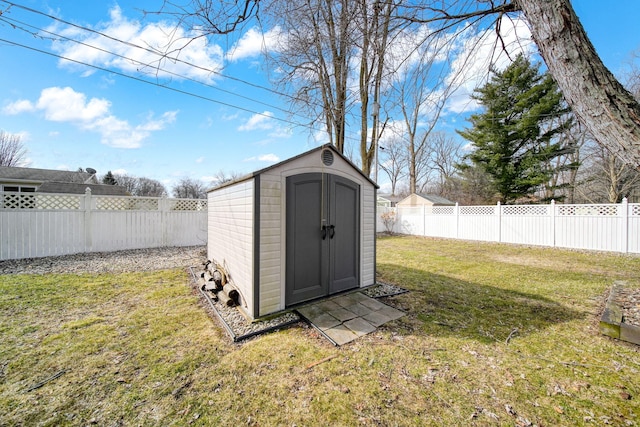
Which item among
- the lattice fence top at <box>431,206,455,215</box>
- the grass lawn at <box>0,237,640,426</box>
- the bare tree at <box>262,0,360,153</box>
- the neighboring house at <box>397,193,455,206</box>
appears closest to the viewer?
the grass lawn at <box>0,237,640,426</box>

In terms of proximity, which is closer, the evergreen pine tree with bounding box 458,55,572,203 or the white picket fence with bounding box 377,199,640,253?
the white picket fence with bounding box 377,199,640,253

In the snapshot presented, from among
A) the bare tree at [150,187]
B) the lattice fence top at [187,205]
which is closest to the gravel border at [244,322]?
the lattice fence top at [187,205]

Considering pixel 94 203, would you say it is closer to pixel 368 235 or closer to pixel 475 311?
pixel 368 235

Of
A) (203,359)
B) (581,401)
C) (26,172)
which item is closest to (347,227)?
(203,359)

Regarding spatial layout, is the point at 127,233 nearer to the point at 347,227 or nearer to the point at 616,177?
the point at 347,227

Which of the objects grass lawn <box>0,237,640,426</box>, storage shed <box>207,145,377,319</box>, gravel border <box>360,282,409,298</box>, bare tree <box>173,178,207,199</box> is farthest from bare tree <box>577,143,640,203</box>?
bare tree <box>173,178,207,199</box>

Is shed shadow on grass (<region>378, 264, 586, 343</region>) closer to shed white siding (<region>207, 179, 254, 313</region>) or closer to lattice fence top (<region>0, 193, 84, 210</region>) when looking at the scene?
shed white siding (<region>207, 179, 254, 313</region>)

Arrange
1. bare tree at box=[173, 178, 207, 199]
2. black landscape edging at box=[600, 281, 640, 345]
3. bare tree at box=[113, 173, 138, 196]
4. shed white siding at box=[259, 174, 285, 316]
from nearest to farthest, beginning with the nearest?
black landscape edging at box=[600, 281, 640, 345] → shed white siding at box=[259, 174, 285, 316] → bare tree at box=[113, 173, 138, 196] → bare tree at box=[173, 178, 207, 199]

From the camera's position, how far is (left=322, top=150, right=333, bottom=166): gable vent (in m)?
3.54

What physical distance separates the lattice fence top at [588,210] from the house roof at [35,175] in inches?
1085

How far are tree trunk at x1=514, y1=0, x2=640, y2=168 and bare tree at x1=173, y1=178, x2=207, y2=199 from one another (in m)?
30.5

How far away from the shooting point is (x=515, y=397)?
1.82 metres

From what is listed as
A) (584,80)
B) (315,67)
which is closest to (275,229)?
(584,80)

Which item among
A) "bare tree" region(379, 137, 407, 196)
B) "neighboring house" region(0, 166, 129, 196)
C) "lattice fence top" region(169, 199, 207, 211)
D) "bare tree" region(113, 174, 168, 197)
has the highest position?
"bare tree" region(379, 137, 407, 196)
